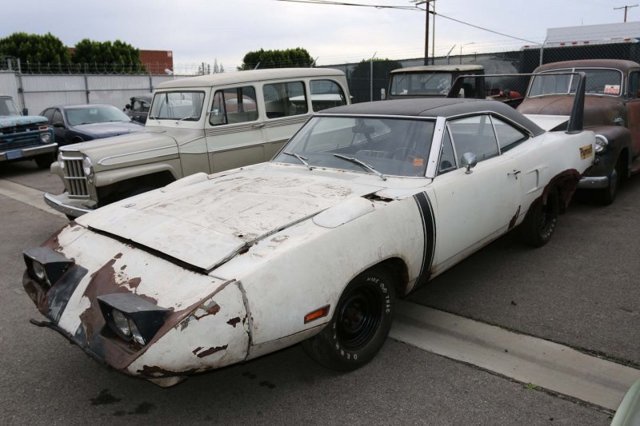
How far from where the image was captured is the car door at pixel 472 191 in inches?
144

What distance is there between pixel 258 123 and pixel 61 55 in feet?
125

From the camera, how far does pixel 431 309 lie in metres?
4.12

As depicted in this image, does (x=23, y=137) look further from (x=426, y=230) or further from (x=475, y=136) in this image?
(x=426, y=230)

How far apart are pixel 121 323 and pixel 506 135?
3667mm

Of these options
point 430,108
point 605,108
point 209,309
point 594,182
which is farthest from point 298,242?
point 605,108

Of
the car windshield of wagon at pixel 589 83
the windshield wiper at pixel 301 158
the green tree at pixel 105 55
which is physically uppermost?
the green tree at pixel 105 55

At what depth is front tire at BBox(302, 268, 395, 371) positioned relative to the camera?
2.99 m

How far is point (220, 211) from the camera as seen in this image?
10.6 feet

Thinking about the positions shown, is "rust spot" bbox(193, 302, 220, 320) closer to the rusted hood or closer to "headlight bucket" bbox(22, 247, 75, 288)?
"headlight bucket" bbox(22, 247, 75, 288)

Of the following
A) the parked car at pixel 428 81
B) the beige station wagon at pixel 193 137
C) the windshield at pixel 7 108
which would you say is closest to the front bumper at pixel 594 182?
the beige station wagon at pixel 193 137

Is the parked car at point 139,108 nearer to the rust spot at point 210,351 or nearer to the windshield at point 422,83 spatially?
the windshield at point 422,83

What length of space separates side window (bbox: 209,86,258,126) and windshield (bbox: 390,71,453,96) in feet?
17.8

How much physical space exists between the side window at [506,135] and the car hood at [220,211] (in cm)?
157

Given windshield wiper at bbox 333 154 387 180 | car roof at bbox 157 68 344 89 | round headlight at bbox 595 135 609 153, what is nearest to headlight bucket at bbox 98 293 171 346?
windshield wiper at bbox 333 154 387 180
